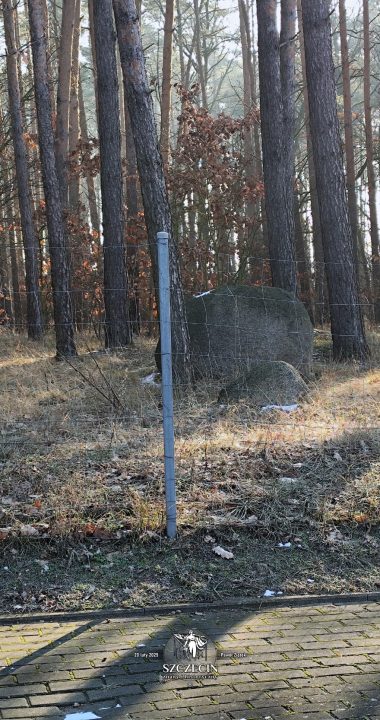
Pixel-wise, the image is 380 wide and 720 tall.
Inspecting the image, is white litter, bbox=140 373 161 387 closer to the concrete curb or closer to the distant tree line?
the distant tree line

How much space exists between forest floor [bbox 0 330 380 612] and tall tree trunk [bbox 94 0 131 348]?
23.0ft

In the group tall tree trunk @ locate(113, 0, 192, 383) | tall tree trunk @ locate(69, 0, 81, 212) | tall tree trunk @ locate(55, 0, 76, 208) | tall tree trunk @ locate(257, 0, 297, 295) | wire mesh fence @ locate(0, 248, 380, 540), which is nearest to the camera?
wire mesh fence @ locate(0, 248, 380, 540)

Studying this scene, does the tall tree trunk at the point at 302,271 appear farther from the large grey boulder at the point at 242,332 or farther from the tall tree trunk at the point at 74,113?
the large grey boulder at the point at 242,332

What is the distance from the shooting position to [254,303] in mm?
11891

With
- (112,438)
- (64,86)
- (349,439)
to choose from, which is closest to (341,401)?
(349,439)

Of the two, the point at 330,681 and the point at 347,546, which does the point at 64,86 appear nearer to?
the point at 347,546

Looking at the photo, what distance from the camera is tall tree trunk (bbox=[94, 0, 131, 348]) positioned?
15828mm

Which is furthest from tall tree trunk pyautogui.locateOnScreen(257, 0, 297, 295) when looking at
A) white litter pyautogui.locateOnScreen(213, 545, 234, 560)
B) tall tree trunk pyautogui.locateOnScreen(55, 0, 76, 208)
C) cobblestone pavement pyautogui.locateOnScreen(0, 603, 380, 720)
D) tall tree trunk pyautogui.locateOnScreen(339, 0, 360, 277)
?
cobblestone pavement pyautogui.locateOnScreen(0, 603, 380, 720)

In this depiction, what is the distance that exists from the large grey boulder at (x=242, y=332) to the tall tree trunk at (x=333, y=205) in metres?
1.72

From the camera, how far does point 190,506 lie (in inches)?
232

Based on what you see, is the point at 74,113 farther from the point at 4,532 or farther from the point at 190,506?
the point at 4,532

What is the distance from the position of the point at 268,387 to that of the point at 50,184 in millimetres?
7431

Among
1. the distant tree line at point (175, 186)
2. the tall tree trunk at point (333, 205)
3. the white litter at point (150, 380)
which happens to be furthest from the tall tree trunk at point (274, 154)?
the white litter at point (150, 380)

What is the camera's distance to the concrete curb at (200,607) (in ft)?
14.8
